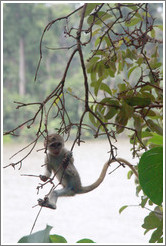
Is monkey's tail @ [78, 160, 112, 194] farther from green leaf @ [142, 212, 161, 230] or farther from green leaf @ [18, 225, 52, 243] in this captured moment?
green leaf @ [18, 225, 52, 243]

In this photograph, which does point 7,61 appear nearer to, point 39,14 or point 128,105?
point 39,14

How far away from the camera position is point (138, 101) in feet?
2.39

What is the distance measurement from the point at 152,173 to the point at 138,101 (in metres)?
0.22

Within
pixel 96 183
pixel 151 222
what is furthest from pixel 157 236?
pixel 96 183

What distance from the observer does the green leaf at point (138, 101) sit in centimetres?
72

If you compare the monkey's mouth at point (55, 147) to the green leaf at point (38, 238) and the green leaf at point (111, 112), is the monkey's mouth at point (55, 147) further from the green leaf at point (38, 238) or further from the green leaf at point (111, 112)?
the green leaf at point (38, 238)

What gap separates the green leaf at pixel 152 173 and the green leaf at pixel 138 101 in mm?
206

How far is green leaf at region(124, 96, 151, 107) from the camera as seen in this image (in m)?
0.72

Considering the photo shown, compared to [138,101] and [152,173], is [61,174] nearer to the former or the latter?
[138,101]

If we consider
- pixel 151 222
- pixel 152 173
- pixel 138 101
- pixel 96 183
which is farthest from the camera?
pixel 96 183

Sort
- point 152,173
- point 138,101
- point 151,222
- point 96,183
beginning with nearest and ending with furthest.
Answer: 1. point 152,173
2. point 138,101
3. point 151,222
4. point 96,183

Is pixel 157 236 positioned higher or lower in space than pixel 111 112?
lower

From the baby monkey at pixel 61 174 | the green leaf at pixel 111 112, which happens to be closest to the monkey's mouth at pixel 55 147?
the baby monkey at pixel 61 174

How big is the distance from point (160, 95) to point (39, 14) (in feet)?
8.77
